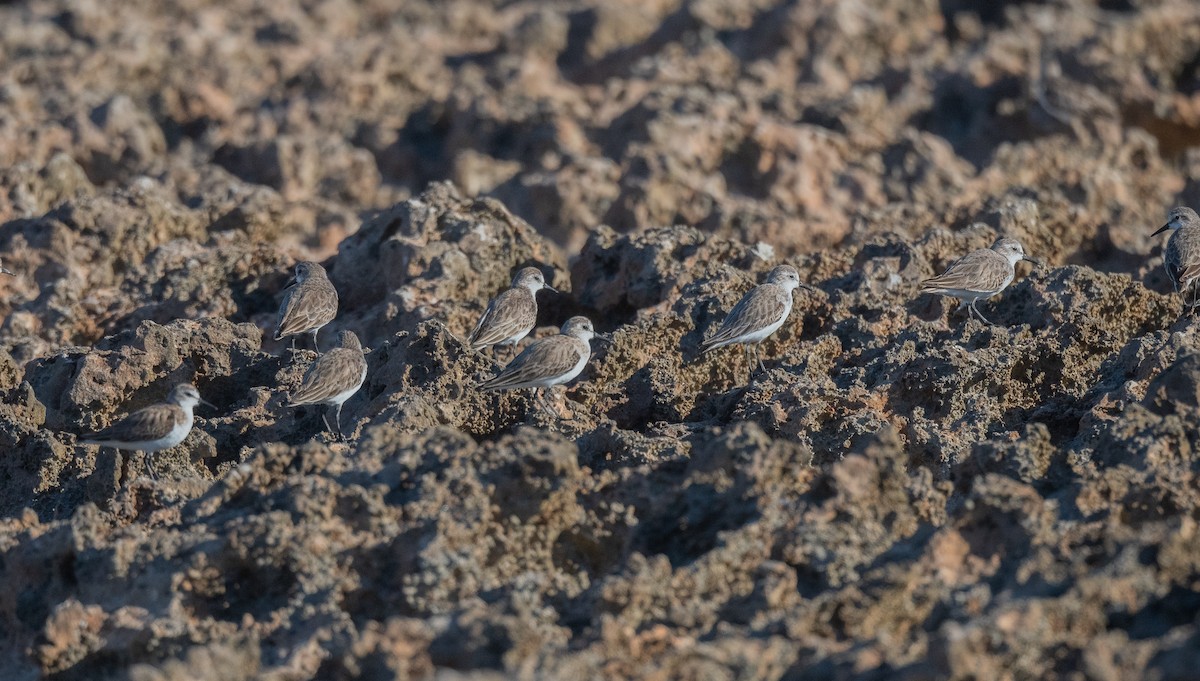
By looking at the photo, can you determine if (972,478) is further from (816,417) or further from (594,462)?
Result: (594,462)

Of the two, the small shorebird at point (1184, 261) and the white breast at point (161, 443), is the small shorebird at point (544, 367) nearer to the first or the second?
the white breast at point (161, 443)

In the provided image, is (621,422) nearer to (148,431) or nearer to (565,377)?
(565,377)

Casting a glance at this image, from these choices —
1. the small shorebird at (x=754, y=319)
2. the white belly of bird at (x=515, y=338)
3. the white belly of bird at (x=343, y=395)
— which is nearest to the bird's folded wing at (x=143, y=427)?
the white belly of bird at (x=343, y=395)

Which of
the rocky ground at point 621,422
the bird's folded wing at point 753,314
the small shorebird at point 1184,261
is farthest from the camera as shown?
the small shorebird at point 1184,261

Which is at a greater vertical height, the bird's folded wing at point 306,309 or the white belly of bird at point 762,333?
the white belly of bird at point 762,333

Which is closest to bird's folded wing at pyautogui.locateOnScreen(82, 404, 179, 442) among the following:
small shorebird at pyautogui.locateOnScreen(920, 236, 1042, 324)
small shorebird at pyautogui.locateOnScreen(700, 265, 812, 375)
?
small shorebird at pyautogui.locateOnScreen(700, 265, 812, 375)

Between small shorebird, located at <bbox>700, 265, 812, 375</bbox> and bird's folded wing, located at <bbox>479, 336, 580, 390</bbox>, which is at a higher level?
bird's folded wing, located at <bbox>479, 336, 580, 390</bbox>

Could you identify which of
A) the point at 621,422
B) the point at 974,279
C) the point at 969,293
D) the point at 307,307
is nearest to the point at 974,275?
the point at 974,279

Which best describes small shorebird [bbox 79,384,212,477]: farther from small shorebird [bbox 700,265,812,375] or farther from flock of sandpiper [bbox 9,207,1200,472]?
small shorebird [bbox 700,265,812,375]
